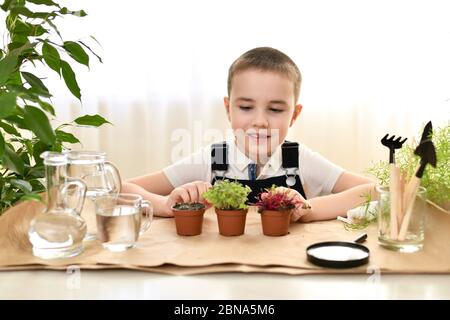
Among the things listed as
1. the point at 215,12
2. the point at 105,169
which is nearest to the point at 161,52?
the point at 215,12

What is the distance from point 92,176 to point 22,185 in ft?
0.72

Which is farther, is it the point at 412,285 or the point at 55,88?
the point at 55,88

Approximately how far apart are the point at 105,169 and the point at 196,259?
0.89 feet

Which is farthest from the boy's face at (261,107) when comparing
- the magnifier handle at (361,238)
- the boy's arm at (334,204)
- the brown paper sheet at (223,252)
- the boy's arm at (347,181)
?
the magnifier handle at (361,238)

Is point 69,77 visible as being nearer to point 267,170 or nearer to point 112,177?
point 112,177

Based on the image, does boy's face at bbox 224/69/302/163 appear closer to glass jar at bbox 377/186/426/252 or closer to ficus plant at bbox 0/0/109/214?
ficus plant at bbox 0/0/109/214

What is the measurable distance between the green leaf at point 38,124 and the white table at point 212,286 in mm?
255

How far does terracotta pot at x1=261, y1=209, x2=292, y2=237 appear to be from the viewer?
41.3 inches

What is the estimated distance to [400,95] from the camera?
2.50 metres

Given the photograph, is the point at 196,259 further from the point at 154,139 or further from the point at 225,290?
the point at 154,139

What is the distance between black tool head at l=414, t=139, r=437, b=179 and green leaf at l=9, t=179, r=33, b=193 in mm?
748

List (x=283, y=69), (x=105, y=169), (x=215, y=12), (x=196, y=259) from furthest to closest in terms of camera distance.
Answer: (x=215, y=12) < (x=283, y=69) < (x=105, y=169) < (x=196, y=259)

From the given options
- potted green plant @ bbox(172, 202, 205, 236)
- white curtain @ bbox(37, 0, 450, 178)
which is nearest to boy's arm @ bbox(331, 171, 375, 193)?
potted green plant @ bbox(172, 202, 205, 236)

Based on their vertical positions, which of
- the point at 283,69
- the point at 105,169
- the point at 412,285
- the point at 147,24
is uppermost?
the point at 147,24
